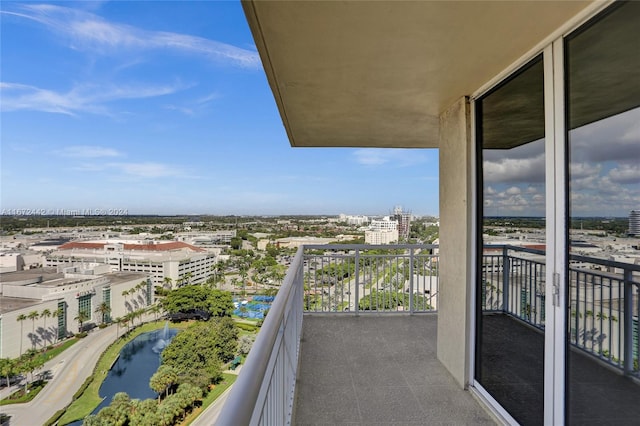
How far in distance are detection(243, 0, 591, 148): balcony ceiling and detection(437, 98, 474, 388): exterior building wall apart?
11.0 inches

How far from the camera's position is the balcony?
4.80 ft

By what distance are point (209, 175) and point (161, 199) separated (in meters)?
6.03

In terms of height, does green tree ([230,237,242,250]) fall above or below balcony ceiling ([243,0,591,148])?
below

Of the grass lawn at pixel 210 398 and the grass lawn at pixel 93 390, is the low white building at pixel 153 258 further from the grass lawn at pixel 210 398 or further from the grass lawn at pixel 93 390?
the grass lawn at pixel 210 398

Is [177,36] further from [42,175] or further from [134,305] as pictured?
[134,305]

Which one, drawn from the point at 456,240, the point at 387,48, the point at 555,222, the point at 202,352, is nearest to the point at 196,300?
the point at 202,352

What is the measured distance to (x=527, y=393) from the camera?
211 cm

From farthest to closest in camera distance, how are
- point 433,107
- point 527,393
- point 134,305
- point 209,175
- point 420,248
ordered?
point 209,175 < point 134,305 < point 420,248 < point 433,107 < point 527,393

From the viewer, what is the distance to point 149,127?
3391 centimetres

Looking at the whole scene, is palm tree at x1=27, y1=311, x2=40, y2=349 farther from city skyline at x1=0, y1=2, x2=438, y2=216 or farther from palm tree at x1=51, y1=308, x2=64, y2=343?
city skyline at x1=0, y1=2, x2=438, y2=216

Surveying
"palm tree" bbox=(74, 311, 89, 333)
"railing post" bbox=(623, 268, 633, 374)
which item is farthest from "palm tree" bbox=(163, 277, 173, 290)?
"railing post" bbox=(623, 268, 633, 374)

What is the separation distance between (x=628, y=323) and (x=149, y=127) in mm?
39233

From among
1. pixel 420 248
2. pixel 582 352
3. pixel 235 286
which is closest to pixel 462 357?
pixel 582 352

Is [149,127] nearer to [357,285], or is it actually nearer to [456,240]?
[357,285]
